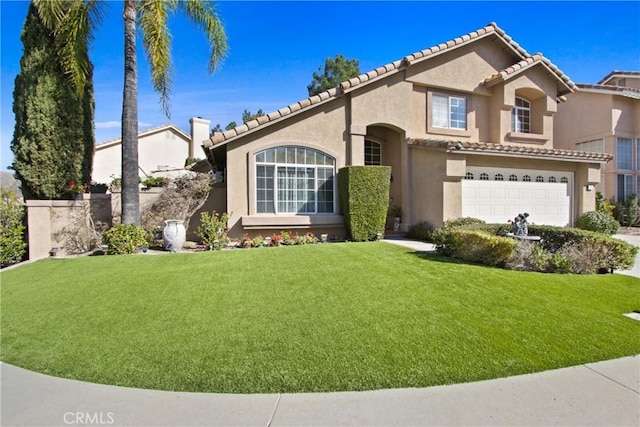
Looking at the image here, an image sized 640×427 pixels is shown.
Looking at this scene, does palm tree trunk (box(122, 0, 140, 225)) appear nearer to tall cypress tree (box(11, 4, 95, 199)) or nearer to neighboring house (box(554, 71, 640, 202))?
tall cypress tree (box(11, 4, 95, 199))

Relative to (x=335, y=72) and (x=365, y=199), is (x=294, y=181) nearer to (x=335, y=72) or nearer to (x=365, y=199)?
(x=365, y=199)

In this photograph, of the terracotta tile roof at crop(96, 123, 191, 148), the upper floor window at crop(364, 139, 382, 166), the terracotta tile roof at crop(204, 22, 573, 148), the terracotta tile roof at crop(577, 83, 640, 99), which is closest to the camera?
the terracotta tile roof at crop(204, 22, 573, 148)

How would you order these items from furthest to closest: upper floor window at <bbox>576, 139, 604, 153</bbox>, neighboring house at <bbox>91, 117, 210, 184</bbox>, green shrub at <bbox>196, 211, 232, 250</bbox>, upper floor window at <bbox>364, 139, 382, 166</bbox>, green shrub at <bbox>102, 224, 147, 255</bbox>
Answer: neighboring house at <bbox>91, 117, 210, 184</bbox> → upper floor window at <bbox>576, 139, 604, 153</bbox> → upper floor window at <bbox>364, 139, 382, 166</bbox> → green shrub at <bbox>196, 211, 232, 250</bbox> → green shrub at <bbox>102, 224, 147, 255</bbox>

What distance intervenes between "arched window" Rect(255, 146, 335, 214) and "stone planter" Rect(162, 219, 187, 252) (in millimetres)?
3004

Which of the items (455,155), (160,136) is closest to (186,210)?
(455,155)

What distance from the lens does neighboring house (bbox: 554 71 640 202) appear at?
21.8 m

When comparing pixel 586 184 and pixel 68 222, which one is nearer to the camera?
pixel 68 222

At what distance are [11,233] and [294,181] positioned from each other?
31.8 feet

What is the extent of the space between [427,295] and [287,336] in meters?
3.02

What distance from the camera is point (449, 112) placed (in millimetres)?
16844

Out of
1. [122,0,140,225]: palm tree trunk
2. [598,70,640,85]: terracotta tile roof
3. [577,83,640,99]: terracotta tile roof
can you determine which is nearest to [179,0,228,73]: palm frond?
[122,0,140,225]: palm tree trunk

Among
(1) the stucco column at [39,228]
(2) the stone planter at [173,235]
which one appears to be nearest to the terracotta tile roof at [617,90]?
(2) the stone planter at [173,235]

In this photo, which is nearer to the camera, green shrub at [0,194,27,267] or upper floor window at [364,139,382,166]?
green shrub at [0,194,27,267]

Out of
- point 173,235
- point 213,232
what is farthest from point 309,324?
point 173,235
